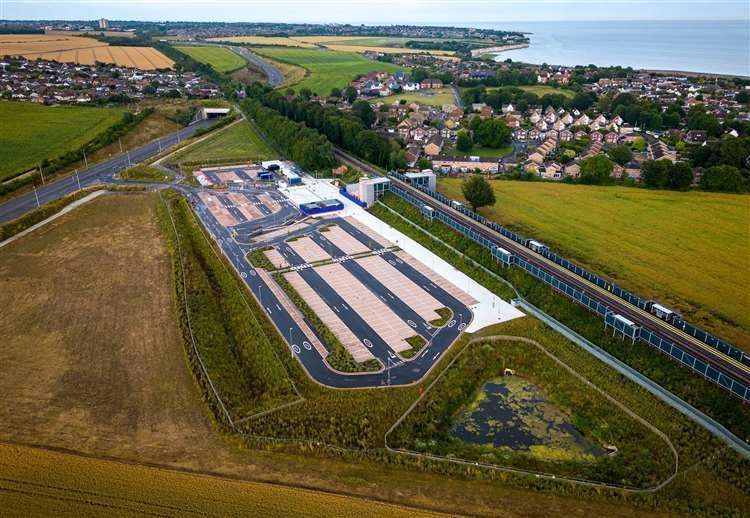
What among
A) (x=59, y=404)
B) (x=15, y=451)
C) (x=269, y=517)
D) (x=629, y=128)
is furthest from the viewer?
(x=629, y=128)

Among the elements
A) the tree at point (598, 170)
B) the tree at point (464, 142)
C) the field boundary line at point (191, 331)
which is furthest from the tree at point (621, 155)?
the field boundary line at point (191, 331)

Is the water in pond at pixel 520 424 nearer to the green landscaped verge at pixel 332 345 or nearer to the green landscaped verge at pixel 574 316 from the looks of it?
the green landscaped verge at pixel 574 316

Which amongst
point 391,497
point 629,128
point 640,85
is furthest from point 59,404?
point 640,85

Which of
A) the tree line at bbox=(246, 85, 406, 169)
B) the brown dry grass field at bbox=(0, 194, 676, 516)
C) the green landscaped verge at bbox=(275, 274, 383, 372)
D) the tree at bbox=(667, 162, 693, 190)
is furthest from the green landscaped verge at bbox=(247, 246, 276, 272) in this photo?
the tree at bbox=(667, 162, 693, 190)

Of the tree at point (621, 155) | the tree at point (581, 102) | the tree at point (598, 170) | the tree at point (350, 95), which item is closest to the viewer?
the tree at point (598, 170)

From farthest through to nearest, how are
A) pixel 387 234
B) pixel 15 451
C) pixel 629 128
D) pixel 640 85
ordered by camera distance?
pixel 640 85 → pixel 629 128 → pixel 387 234 → pixel 15 451

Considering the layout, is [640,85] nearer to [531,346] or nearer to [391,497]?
[531,346]

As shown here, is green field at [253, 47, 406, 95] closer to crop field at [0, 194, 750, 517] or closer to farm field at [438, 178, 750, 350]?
farm field at [438, 178, 750, 350]

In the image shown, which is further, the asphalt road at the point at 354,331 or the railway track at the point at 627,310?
the asphalt road at the point at 354,331
